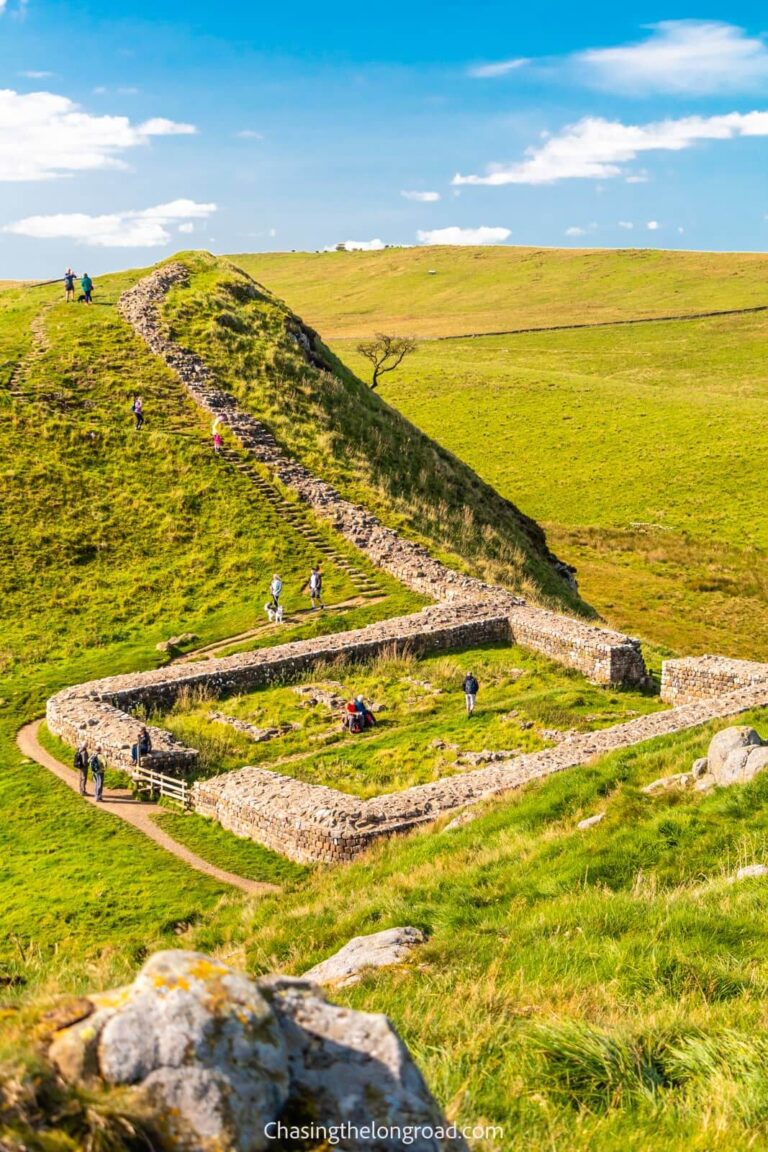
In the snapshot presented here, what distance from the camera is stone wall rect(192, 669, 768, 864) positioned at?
19.7 m

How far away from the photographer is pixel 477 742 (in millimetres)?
25688

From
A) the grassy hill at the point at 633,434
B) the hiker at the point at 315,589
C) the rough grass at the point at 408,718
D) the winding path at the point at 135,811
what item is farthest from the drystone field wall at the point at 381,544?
the winding path at the point at 135,811

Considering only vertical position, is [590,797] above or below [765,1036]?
below

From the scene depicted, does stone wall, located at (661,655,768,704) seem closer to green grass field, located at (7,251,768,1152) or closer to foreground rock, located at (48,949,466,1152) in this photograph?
green grass field, located at (7,251,768,1152)

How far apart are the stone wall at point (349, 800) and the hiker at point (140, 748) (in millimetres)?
1909

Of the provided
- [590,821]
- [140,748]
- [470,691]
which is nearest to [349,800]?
[590,821]

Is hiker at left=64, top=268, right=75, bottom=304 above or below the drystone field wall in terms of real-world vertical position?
above

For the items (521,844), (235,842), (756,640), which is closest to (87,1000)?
(521,844)

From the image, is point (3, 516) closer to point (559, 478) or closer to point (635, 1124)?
point (635, 1124)

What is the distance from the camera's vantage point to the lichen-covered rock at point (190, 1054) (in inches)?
179

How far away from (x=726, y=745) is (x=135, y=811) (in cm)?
1297

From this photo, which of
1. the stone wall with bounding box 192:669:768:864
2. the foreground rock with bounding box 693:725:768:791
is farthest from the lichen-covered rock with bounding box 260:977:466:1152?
the stone wall with bounding box 192:669:768:864

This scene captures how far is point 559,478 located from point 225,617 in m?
53.8

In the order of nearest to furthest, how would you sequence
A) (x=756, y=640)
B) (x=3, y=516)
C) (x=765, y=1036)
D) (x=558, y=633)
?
(x=765, y=1036)
(x=558, y=633)
(x=3, y=516)
(x=756, y=640)
